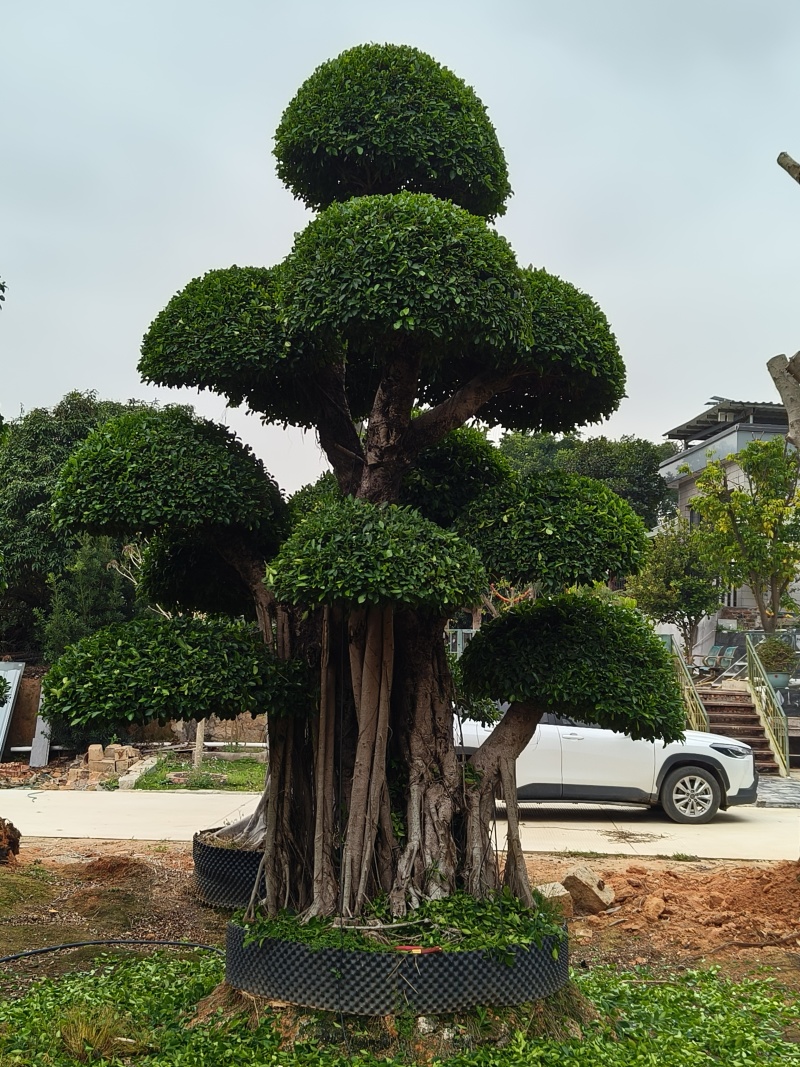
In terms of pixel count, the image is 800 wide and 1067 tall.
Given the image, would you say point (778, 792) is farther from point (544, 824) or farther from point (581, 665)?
point (581, 665)

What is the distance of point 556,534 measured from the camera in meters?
4.45

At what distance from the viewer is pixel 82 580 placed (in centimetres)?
1557

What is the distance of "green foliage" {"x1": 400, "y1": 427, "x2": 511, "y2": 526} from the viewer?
5.27 meters

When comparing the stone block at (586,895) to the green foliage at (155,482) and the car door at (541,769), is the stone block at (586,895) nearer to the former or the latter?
the green foliage at (155,482)

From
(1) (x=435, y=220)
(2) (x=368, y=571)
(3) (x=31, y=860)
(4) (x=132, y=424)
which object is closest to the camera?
(2) (x=368, y=571)

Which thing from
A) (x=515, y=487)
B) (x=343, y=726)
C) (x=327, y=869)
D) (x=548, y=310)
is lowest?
(x=327, y=869)

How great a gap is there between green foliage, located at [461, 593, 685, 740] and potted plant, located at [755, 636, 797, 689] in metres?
11.5

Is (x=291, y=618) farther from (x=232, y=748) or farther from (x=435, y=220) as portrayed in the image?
(x=232, y=748)

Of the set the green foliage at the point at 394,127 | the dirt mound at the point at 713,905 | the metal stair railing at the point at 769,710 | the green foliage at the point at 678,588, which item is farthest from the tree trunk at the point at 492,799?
the green foliage at the point at 678,588

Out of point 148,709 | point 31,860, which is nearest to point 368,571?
point 148,709

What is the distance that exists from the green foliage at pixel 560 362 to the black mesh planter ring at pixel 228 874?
10.6 feet

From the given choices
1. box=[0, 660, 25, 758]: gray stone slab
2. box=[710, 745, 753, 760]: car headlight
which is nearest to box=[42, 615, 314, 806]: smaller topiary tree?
box=[710, 745, 753, 760]: car headlight

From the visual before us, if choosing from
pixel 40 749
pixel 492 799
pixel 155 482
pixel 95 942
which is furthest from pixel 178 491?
pixel 40 749

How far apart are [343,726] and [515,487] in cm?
133
